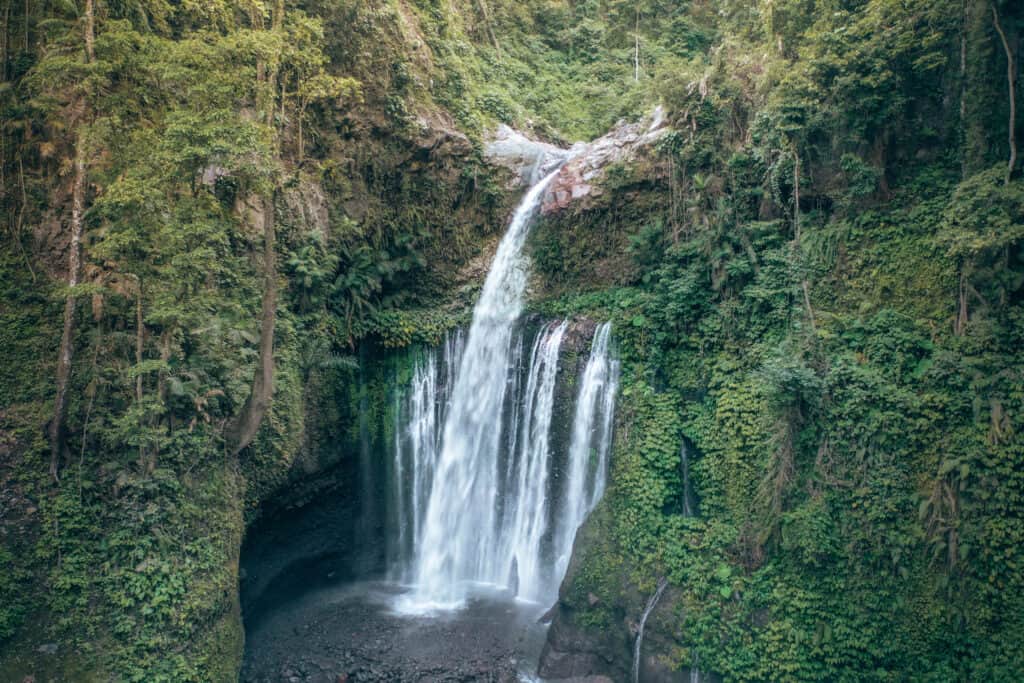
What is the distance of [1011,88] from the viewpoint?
926cm

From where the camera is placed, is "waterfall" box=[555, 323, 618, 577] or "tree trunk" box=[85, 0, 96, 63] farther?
"waterfall" box=[555, 323, 618, 577]

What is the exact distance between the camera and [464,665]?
1152 cm

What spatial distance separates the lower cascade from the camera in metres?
13.0

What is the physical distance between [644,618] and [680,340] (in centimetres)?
477

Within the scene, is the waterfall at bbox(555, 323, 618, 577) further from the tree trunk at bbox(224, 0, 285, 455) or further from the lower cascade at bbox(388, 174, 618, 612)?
the tree trunk at bbox(224, 0, 285, 455)

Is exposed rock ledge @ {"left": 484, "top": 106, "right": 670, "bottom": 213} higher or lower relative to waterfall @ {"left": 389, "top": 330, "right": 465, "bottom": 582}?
higher

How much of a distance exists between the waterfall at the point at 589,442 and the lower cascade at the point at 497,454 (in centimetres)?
2

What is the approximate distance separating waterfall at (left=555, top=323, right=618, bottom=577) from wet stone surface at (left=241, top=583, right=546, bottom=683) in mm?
1580

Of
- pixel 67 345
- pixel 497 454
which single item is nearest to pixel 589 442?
pixel 497 454

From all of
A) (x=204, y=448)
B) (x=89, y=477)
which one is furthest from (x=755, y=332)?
(x=89, y=477)

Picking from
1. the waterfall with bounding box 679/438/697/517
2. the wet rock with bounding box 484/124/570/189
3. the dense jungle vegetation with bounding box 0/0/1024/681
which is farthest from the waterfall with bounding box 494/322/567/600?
the wet rock with bounding box 484/124/570/189

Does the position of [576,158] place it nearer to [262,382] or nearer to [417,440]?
[417,440]

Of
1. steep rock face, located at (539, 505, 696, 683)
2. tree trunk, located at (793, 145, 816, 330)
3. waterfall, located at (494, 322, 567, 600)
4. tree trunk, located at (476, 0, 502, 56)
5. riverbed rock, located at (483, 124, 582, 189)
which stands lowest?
steep rock face, located at (539, 505, 696, 683)

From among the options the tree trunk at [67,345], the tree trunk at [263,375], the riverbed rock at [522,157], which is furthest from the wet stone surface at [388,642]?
the riverbed rock at [522,157]
